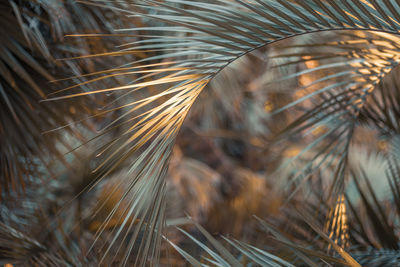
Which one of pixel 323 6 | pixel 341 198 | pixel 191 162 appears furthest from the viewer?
pixel 191 162

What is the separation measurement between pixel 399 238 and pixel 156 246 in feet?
2.11

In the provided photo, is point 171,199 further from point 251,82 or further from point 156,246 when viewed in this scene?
point 156,246

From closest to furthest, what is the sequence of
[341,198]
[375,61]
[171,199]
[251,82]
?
[375,61] < [341,198] < [171,199] < [251,82]

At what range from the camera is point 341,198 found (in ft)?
2.70

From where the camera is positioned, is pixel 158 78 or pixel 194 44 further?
pixel 158 78

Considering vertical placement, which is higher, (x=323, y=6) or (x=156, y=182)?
(x=323, y=6)

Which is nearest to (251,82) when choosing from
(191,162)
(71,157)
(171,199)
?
(191,162)

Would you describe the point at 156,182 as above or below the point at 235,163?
above

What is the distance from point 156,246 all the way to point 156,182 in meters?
0.07

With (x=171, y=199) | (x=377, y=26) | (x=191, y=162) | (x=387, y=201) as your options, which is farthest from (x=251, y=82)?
(x=377, y=26)

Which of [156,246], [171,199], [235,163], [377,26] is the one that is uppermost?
[377,26]

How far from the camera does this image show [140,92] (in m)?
0.95

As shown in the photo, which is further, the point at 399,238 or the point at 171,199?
the point at 171,199

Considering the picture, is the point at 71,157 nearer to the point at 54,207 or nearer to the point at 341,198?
the point at 54,207
